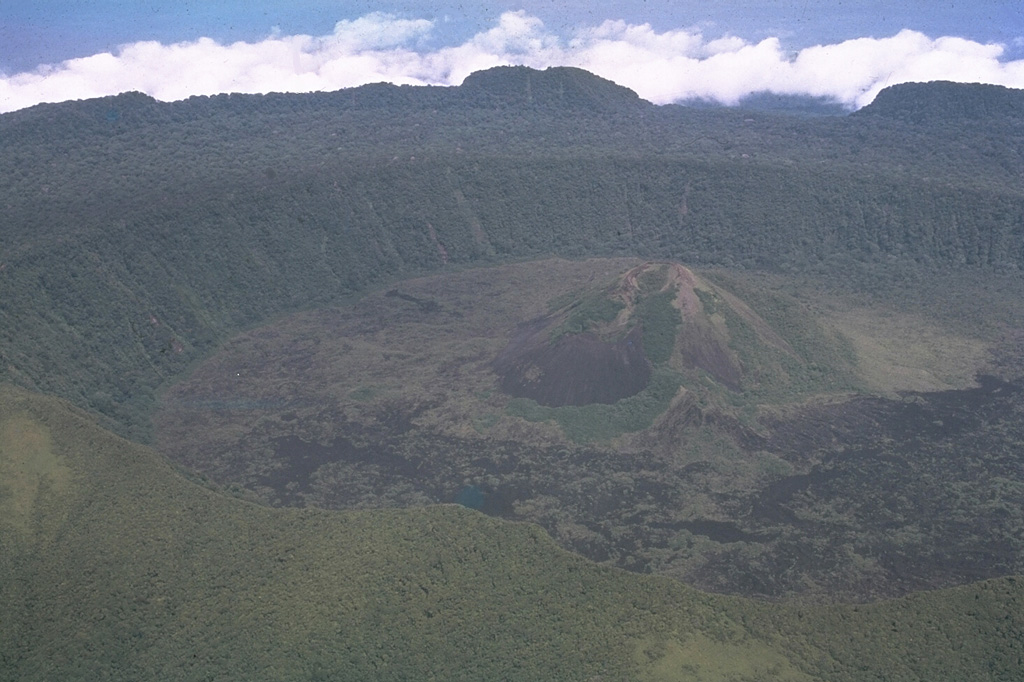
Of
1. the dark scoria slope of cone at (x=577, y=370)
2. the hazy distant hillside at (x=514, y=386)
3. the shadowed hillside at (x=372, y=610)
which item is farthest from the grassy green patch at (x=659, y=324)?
the shadowed hillside at (x=372, y=610)

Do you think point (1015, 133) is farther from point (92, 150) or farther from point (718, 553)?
point (92, 150)

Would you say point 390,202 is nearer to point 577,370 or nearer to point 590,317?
point 590,317

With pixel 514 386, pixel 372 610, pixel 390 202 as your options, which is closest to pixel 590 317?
pixel 514 386

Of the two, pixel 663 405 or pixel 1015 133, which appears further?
pixel 1015 133

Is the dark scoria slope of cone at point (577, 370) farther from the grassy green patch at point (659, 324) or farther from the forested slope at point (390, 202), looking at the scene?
the forested slope at point (390, 202)

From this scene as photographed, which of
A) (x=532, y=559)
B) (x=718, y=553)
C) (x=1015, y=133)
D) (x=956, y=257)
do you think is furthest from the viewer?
(x=1015, y=133)

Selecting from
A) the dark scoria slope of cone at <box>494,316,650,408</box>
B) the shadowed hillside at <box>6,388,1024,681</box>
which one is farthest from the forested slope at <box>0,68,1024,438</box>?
the dark scoria slope of cone at <box>494,316,650,408</box>

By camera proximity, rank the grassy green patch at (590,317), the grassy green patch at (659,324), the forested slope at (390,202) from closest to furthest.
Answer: the grassy green patch at (659,324)
the grassy green patch at (590,317)
the forested slope at (390,202)

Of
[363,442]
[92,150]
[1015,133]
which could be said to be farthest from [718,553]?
[1015,133]
